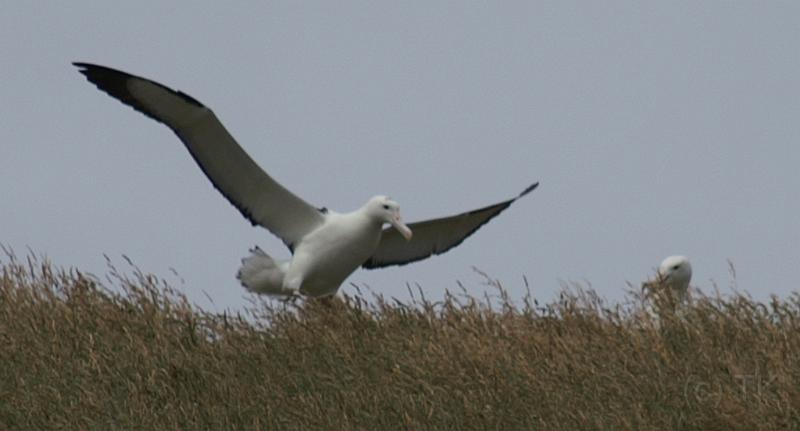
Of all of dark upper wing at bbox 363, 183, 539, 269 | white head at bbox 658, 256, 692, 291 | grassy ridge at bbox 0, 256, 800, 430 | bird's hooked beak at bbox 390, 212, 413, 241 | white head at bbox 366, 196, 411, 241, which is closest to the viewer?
grassy ridge at bbox 0, 256, 800, 430

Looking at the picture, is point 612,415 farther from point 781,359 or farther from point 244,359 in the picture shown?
point 244,359

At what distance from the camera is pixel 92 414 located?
842 cm

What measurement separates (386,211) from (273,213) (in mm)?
999

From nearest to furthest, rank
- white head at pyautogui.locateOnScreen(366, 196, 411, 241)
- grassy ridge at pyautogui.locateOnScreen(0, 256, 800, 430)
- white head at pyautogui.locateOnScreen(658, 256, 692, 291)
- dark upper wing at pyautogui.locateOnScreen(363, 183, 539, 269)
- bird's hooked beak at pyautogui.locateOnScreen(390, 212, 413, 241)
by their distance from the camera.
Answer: grassy ridge at pyautogui.locateOnScreen(0, 256, 800, 430)
bird's hooked beak at pyautogui.locateOnScreen(390, 212, 413, 241)
white head at pyautogui.locateOnScreen(366, 196, 411, 241)
dark upper wing at pyautogui.locateOnScreen(363, 183, 539, 269)
white head at pyautogui.locateOnScreen(658, 256, 692, 291)

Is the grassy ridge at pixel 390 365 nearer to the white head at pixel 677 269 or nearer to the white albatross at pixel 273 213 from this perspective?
the white albatross at pixel 273 213

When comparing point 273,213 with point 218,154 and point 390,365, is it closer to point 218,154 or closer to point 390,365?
point 218,154

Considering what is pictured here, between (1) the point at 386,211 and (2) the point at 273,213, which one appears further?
(2) the point at 273,213

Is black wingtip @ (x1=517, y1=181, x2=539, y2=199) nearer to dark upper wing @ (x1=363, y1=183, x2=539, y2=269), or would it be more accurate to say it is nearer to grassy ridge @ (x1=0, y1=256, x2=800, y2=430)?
dark upper wing @ (x1=363, y1=183, x2=539, y2=269)

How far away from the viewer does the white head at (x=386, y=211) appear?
11594 mm

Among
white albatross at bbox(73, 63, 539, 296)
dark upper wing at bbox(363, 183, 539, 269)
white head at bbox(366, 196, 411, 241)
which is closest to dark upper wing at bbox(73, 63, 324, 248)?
white albatross at bbox(73, 63, 539, 296)

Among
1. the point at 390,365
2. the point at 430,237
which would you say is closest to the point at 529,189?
the point at 430,237

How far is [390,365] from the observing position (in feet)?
29.5

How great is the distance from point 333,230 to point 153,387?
10.3 ft

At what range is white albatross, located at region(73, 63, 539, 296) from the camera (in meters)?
11.6
